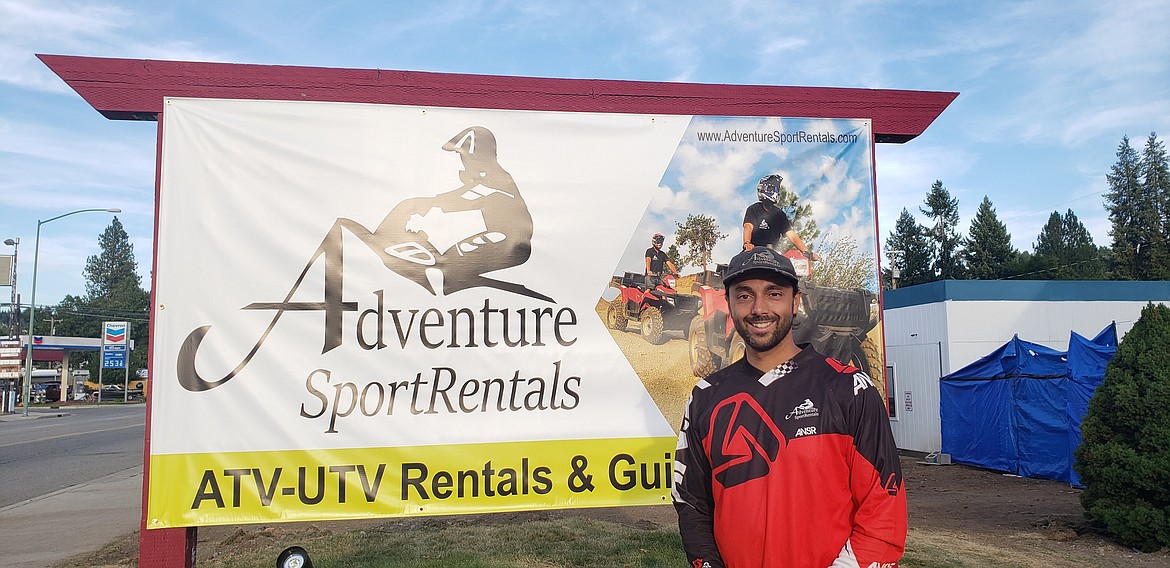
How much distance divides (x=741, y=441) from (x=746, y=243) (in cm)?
175

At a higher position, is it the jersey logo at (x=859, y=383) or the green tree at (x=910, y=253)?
the green tree at (x=910, y=253)

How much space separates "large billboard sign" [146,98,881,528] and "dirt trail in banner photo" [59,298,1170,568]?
3 centimetres

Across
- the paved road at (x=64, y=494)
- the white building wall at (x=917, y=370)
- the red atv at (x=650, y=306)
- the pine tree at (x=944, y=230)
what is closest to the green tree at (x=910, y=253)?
the pine tree at (x=944, y=230)

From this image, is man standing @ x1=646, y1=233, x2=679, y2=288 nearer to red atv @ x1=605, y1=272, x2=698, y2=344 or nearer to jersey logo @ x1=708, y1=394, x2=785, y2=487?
red atv @ x1=605, y1=272, x2=698, y2=344

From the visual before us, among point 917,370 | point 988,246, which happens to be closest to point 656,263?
point 917,370

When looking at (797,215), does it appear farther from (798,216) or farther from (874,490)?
(874,490)

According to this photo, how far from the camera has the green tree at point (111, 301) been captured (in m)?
84.7

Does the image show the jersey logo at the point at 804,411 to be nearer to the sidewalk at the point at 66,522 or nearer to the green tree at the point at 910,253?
the sidewalk at the point at 66,522

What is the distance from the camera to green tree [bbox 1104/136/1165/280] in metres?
56.4

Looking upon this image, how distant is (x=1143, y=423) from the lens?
26.6ft

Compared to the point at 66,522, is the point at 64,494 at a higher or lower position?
lower

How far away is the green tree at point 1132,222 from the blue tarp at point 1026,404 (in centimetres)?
4700

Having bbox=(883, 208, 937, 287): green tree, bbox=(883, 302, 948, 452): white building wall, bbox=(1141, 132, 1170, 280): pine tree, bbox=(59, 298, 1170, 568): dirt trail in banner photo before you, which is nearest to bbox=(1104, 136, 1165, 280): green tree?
bbox=(1141, 132, 1170, 280): pine tree

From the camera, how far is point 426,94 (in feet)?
14.2
